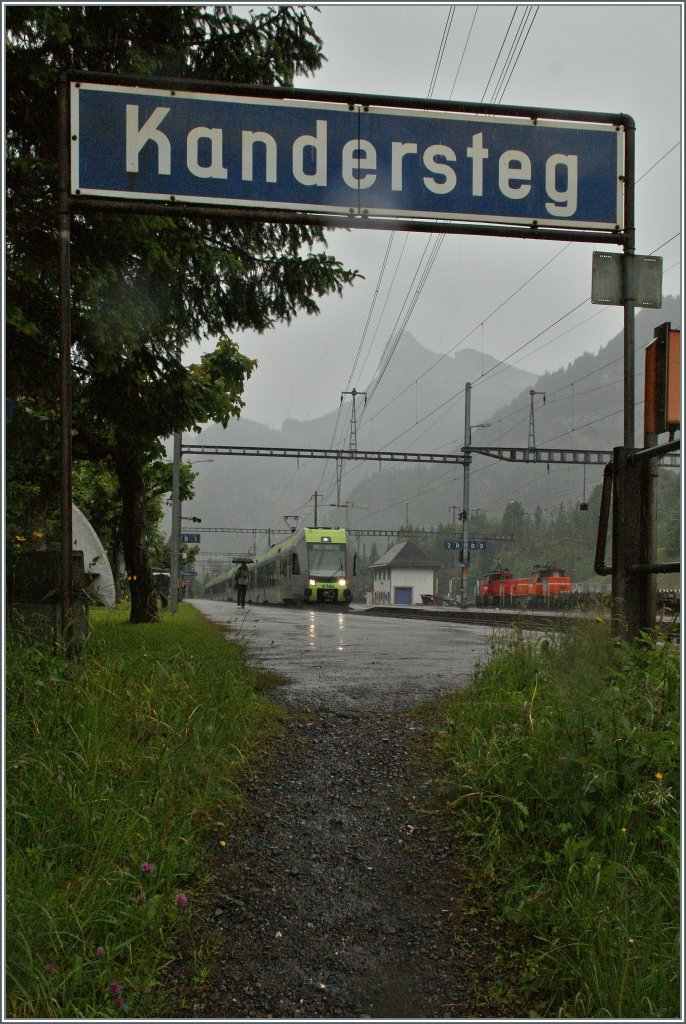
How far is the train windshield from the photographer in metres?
35.2

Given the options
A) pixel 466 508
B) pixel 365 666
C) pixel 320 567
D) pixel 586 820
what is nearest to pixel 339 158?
pixel 586 820

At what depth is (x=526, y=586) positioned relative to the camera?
1823 inches

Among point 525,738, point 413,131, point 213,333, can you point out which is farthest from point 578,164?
point 213,333

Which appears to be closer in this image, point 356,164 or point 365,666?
point 356,164

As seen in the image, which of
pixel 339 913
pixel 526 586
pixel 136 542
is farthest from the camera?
pixel 526 586

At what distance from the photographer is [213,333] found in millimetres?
9734

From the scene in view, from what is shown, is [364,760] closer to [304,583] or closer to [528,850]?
[528,850]

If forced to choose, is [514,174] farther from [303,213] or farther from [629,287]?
→ [303,213]

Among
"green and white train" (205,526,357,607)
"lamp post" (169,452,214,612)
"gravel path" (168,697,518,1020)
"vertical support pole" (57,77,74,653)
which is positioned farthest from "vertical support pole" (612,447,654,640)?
"green and white train" (205,526,357,607)

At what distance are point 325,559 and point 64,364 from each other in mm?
30889

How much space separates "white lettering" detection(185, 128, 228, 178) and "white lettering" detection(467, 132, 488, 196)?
5.17ft

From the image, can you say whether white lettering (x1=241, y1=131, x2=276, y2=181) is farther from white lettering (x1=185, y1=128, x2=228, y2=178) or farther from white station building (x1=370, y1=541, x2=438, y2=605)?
white station building (x1=370, y1=541, x2=438, y2=605)

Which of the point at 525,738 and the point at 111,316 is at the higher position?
the point at 111,316

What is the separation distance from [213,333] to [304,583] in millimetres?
26084
